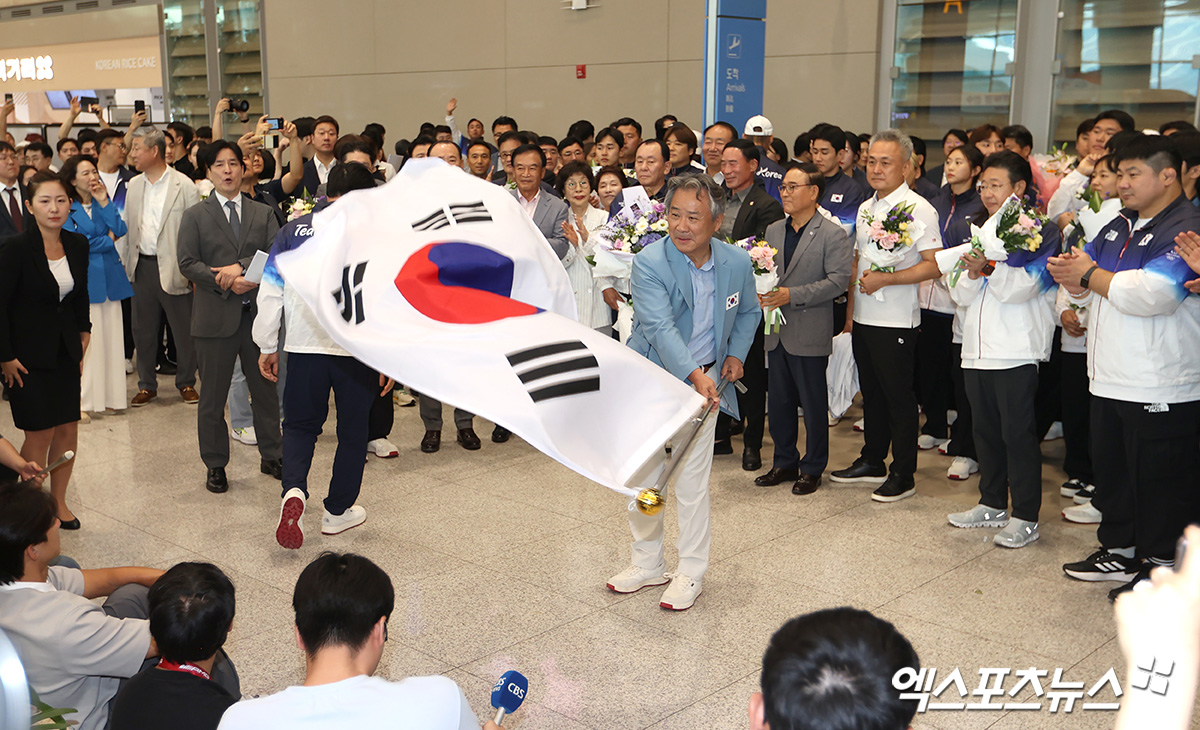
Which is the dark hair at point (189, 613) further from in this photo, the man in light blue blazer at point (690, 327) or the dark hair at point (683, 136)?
the dark hair at point (683, 136)

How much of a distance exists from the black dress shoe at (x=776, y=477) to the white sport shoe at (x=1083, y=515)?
1.46m

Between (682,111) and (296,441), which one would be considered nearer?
(296,441)

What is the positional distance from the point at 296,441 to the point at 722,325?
222cm

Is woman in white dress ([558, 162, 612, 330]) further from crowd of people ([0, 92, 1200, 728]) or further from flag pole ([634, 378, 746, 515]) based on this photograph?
flag pole ([634, 378, 746, 515])

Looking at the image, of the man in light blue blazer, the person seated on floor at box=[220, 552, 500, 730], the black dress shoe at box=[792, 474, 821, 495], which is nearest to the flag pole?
the man in light blue blazer

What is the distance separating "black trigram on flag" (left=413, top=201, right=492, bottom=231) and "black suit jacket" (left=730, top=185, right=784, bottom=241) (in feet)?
10.7

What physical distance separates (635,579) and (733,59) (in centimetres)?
491

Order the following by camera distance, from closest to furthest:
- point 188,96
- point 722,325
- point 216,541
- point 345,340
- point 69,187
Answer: point 345,340, point 722,325, point 216,541, point 69,187, point 188,96

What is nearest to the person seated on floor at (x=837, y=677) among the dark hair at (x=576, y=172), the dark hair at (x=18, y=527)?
the dark hair at (x=18, y=527)

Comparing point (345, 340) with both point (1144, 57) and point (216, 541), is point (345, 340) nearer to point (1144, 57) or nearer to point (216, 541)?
point (216, 541)

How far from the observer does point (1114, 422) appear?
15.1 ft

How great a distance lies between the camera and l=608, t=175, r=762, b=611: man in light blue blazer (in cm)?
431

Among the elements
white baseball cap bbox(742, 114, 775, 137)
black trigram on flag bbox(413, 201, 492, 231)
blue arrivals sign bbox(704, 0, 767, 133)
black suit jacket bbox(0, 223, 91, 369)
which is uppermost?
blue arrivals sign bbox(704, 0, 767, 133)

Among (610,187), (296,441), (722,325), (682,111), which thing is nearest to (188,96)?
(682,111)
